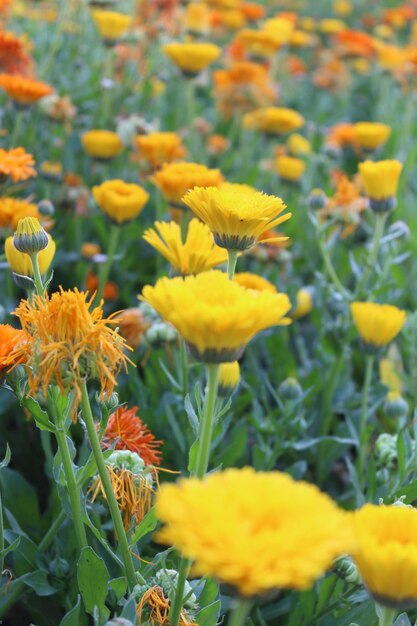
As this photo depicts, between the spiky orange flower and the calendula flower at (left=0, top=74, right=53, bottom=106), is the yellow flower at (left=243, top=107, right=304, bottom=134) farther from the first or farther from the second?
the spiky orange flower

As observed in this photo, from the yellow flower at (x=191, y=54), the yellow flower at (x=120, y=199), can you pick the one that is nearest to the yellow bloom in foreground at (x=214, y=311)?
the yellow flower at (x=120, y=199)

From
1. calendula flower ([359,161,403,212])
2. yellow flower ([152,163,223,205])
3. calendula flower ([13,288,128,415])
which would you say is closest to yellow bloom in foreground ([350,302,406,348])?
calendula flower ([359,161,403,212])

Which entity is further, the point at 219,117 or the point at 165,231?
the point at 219,117

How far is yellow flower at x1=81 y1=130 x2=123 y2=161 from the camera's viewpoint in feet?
9.30

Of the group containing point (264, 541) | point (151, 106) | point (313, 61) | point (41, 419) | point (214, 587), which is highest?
point (264, 541)

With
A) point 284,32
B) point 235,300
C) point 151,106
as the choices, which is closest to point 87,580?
point 235,300

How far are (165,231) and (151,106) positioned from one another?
8.97 feet

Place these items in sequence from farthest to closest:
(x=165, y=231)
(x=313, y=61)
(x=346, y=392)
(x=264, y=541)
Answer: (x=313, y=61) < (x=346, y=392) < (x=165, y=231) < (x=264, y=541)

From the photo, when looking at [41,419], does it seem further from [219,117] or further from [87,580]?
[219,117]

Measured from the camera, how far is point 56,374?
1135mm

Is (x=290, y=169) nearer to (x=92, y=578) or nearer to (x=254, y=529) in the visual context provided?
(x=92, y=578)

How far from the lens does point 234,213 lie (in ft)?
4.11

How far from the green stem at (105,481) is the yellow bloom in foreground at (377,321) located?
94 cm

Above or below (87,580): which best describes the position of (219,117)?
below
